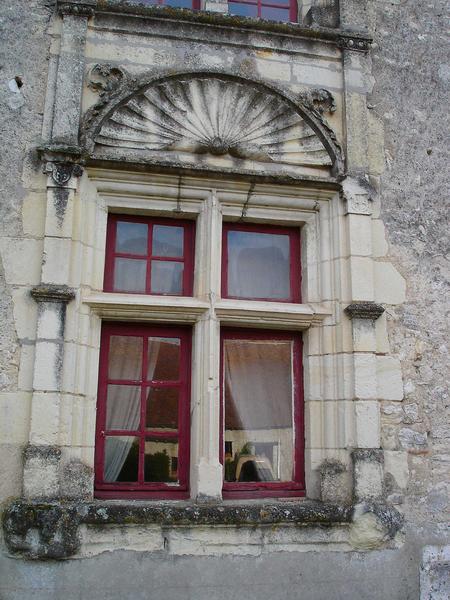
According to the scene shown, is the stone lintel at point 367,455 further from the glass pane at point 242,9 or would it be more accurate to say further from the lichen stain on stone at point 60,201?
the glass pane at point 242,9

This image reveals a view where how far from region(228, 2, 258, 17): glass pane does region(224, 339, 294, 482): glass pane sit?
7.40ft

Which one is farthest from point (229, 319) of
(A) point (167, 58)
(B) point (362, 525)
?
(A) point (167, 58)

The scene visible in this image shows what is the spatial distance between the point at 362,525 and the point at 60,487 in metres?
1.63

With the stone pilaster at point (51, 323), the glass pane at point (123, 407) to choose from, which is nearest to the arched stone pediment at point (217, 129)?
the stone pilaster at point (51, 323)

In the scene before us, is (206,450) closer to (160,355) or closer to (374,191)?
(160,355)

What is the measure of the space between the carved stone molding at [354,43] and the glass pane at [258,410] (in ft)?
6.49

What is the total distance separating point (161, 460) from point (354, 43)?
115 inches

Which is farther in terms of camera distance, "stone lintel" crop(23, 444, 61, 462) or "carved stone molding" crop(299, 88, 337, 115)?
"carved stone molding" crop(299, 88, 337, 115)

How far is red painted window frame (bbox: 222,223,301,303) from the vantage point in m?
4.09

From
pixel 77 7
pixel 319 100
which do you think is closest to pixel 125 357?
pixel 319 100

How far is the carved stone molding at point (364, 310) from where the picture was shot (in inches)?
152

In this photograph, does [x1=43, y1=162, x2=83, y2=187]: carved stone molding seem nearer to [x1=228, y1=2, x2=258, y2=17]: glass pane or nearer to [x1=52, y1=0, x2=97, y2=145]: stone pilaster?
[x1=52, y1=0, x2=97, y2=145]: stone pilaster

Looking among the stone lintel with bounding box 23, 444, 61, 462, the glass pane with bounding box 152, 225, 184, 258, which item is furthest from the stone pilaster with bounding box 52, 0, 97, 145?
the stone lintel with bounding box 23, 444, 61, 462

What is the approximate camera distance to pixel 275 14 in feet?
15.0
